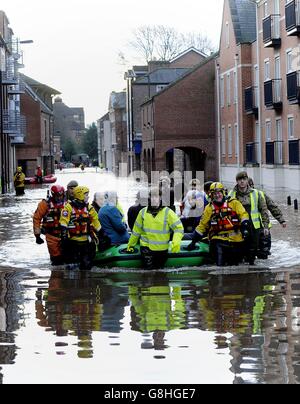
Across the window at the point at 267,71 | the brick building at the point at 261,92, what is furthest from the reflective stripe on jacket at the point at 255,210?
the window at the point at 267,71

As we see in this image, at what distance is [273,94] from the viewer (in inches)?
1916

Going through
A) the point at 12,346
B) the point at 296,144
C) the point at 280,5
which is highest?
the point at 280,5

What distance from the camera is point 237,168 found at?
188 feet

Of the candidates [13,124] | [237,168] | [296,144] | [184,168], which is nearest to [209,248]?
[296,144]

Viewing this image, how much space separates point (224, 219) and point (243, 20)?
43910 mm

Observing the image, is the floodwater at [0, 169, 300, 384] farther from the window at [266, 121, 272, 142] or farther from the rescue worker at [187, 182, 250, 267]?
the window at [266, 121, 272, 142]

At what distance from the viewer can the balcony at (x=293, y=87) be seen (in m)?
43.2

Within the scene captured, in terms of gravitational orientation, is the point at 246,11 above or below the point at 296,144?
above

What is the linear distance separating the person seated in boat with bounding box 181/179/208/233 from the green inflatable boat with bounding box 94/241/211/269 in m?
2.24

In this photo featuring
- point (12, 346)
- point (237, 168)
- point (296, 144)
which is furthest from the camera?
point (237, 168)

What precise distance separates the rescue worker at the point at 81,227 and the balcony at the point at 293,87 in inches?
1108

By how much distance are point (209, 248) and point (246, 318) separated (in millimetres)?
5472

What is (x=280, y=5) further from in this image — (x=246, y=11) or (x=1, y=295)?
(x=1, y=295)

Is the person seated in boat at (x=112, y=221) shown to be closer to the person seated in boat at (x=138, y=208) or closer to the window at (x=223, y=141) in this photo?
the person seated in boat at (x=138, y=208)
